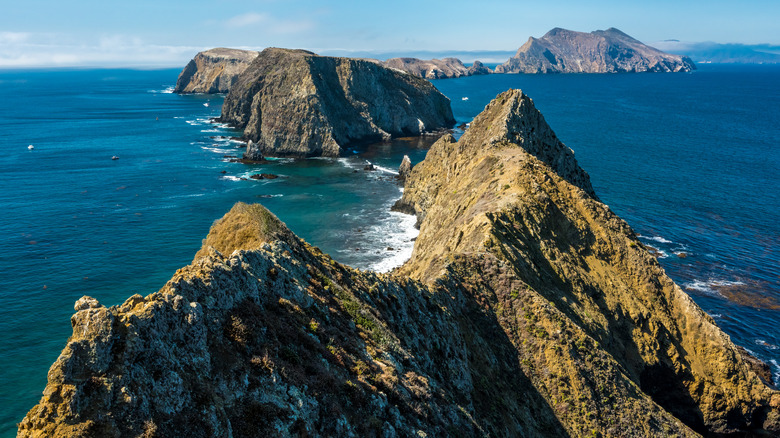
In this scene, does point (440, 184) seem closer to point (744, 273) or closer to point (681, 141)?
point (744, 273)

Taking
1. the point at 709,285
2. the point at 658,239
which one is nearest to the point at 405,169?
the point at 658,239

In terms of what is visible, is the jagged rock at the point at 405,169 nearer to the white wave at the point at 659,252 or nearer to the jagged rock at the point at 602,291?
the white wave at the point at 659,252

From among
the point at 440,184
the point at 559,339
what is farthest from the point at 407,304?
the point at 440,184

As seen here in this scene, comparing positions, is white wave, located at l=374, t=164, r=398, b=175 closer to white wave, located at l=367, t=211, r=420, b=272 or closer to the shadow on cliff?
white wave, located at l=367, t=211, r=420, b=272

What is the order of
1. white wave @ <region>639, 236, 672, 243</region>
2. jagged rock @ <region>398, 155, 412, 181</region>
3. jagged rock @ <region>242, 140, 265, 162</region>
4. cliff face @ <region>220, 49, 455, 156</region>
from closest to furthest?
white wave @ <region>639, 236, 672, 243</region>
jagged rock @ <region>398, 155, 412, 181</region>
jagged rock @ <region>242, 140, 265, 162</region>
cliff face @ <region>220, 49, 455, 156</region>

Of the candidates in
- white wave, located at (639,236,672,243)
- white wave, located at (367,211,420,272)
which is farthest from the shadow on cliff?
white wave, located at (639,236,672,243)

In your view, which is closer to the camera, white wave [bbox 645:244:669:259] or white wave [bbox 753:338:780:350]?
white wave [bbox 753:338:780:350]

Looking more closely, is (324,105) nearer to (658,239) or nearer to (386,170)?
(386,170)
